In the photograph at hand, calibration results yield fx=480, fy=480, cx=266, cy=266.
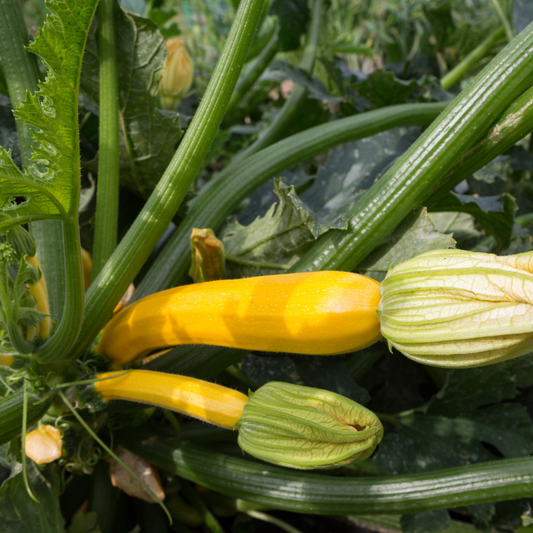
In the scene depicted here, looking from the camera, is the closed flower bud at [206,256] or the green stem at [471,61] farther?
the green stem at [471,61]

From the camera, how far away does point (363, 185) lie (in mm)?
1224

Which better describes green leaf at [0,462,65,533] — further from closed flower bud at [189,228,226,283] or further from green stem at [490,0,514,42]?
green stem at [490,0,514,42]

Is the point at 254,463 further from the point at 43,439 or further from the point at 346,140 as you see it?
the point at 346,140

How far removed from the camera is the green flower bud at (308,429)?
0.64m

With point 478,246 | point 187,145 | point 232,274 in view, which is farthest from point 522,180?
point 187,145

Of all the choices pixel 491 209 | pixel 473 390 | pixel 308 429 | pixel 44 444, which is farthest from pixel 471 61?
pixel 44 444

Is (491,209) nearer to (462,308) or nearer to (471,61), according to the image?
(462,308)

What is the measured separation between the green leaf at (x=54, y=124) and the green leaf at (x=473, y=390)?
2.96ft

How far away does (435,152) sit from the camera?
2.61 feet

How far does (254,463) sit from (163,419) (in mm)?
280

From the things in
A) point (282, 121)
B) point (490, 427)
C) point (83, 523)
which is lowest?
point (83, 523)

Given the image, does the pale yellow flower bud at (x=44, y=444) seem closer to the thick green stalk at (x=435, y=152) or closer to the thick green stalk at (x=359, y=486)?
the thick green stalk at (x=359, y=486)

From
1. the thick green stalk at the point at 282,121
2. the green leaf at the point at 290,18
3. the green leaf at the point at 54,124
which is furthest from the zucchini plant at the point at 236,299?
the green leaf at the point at 290,18

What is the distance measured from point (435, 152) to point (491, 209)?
30cm
